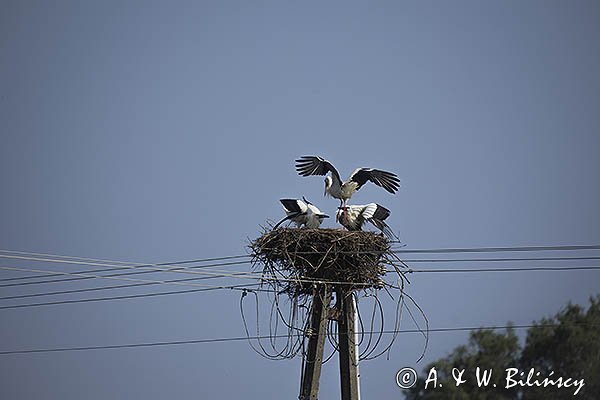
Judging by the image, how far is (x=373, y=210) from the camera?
1395 cm

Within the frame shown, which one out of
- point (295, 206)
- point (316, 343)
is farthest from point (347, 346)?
point (295, 206)

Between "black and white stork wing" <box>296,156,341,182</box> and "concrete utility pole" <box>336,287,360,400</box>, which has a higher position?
"black and white stork wing" <box>296,156,341,182</box>

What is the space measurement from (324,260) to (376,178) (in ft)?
5.49

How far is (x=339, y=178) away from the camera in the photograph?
563 inches

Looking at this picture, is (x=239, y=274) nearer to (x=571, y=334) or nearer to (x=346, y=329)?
(x=346, y=329)

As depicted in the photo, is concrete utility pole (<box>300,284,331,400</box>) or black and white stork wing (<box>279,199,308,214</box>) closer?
concrete utility pole (<box>300,284,331,400</box>)

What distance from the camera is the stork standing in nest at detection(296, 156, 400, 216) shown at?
14234 mm

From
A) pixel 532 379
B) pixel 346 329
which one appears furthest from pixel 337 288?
pixel 532 379

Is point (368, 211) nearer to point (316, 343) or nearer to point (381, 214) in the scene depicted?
point (381, 214)

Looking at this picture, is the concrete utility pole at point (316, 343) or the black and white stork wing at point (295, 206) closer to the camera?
the concrete utility pole at point (316, 343)

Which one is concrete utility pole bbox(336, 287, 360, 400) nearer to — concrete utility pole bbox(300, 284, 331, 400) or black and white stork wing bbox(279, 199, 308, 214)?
concrete utility pole bbox(300, 284, 331, 400)

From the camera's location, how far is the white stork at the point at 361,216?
1389cm

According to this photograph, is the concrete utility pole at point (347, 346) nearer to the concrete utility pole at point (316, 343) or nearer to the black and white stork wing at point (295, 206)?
the concrete utility pole at point (316, 343)

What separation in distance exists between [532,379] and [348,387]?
2.55 m
